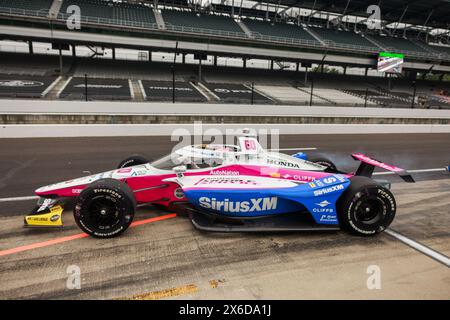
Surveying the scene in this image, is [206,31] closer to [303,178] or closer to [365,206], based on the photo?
[303,178]

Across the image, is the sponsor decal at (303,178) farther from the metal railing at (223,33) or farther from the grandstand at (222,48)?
the metal railing at (223,33)

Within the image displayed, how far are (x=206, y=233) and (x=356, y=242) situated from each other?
7.12 feet

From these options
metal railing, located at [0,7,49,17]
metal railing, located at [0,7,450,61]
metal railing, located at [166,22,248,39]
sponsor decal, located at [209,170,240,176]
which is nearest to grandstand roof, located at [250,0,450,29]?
metal railing, located at [0,7,450,61]

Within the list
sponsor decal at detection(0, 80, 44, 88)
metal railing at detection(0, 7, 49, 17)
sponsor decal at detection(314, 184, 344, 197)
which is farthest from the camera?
metal railing at detection(0, 7, 49, 17)

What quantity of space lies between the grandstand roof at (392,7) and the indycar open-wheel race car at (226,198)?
110ft

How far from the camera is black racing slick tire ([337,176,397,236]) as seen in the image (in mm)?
4676

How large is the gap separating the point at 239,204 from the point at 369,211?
1.96 m

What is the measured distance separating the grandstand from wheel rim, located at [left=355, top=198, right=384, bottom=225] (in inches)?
629

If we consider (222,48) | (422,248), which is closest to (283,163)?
(422,248)

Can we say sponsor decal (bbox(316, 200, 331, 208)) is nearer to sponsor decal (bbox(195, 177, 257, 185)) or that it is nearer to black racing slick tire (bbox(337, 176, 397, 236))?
black racing slick tire (bbox(337, 176, 397, 236))

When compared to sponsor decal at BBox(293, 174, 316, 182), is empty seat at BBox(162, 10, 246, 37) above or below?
above

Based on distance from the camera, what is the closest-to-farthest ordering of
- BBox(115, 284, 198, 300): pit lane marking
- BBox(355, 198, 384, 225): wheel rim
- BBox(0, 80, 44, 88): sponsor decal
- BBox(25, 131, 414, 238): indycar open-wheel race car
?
BBox(115, 284, 198, 300): pit lane marking, BBox(25, 131, 414, 238): indycar open-wheel race car, BBox(355, 198, 384, 225): wheel rim, BBox(0, 80, 44, 88): sponsor decal
